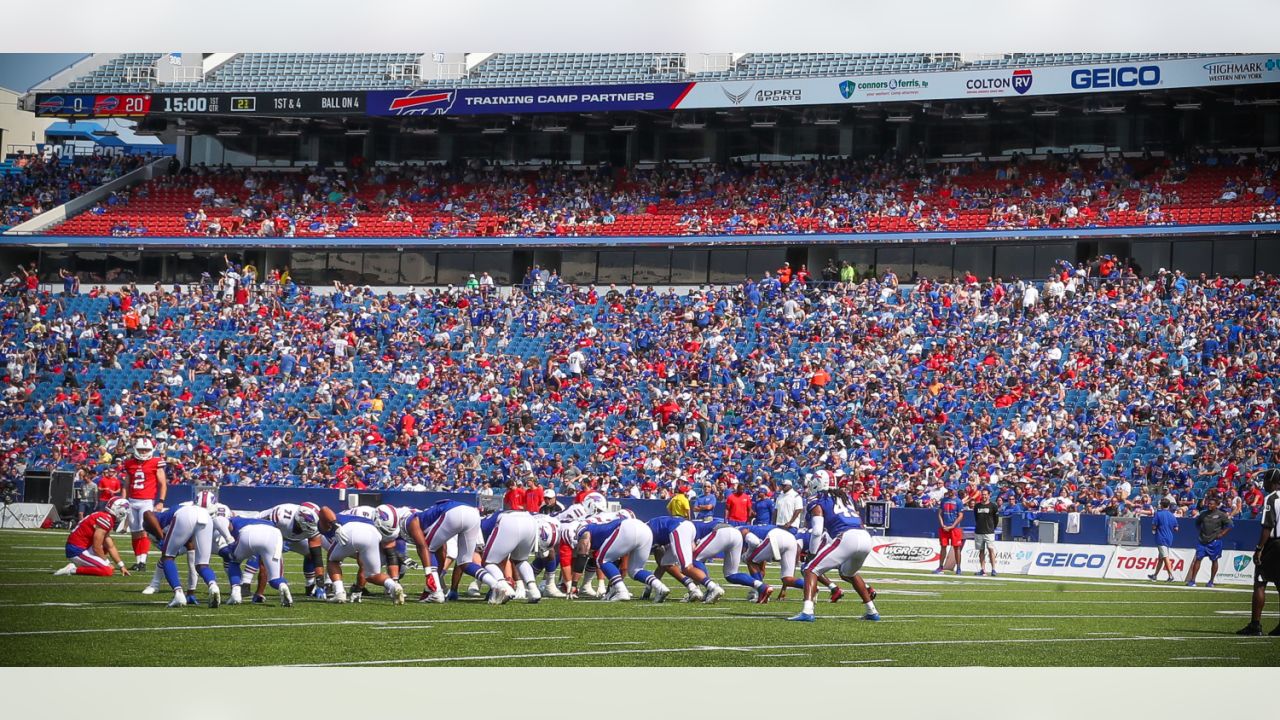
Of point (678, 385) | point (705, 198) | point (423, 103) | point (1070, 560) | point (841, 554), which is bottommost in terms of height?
point (1070, 560)

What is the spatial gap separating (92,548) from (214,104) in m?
18.1

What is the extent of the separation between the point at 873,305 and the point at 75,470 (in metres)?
12.6

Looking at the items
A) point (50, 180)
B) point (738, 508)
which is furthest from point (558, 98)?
point (738, 508)

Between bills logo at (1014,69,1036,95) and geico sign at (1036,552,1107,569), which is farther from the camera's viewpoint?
bills logo at (1014,69,1036,95)

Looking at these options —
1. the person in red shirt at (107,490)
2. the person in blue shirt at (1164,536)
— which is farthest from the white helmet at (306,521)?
the person in blue shirt at (1164,536)

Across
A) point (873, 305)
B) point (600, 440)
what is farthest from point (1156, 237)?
point (600, 440)

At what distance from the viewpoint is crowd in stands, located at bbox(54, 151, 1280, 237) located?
2542cm

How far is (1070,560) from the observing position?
59.4ft

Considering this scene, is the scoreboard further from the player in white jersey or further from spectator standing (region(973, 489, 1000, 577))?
the player in white jersey

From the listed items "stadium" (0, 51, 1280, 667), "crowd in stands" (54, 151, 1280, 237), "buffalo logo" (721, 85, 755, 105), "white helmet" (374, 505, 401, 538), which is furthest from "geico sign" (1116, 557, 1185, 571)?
"buffalo logo" (721, 85, 755, 105)

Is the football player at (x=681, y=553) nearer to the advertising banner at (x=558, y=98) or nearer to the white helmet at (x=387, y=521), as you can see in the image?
the white helmet at (x=387, y=521)

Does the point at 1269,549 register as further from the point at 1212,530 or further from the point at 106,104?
the point at 106,104

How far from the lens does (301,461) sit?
23.4m

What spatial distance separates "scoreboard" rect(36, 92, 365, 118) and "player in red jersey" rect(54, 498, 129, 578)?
16.8 m
